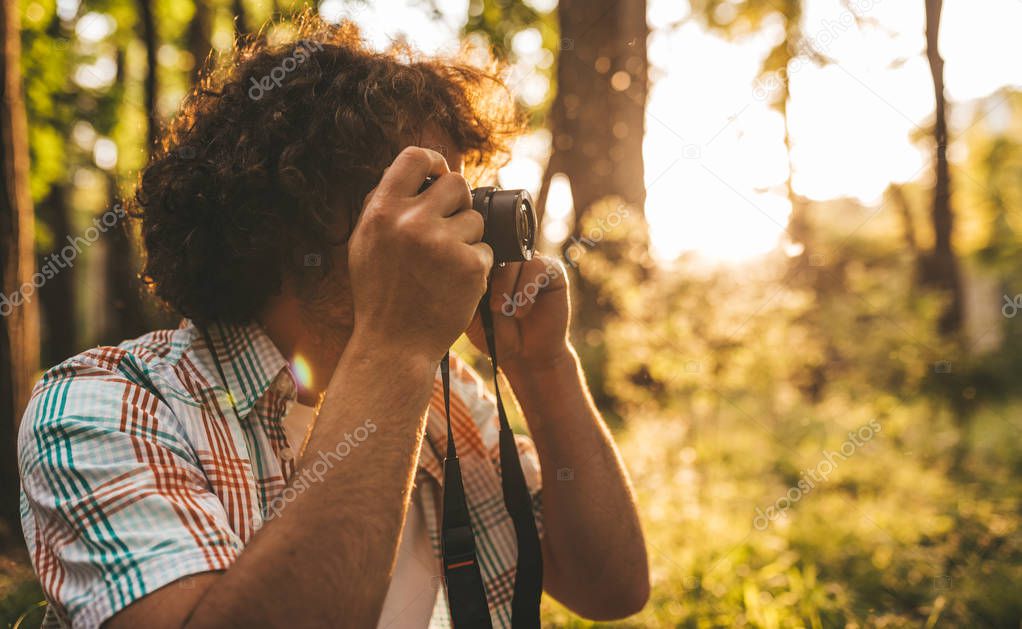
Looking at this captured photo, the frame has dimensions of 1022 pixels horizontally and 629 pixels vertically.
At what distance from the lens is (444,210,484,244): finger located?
1076 mm

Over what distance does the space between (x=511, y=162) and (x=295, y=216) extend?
0.71m

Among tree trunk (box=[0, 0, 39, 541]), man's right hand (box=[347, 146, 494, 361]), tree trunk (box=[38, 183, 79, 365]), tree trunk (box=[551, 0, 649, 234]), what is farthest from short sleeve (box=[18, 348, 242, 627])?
tree trunk (box=[38, 183, 79, 365])

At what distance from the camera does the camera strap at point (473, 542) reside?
1170mm

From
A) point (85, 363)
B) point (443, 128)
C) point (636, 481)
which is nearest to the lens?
point (85, 363)

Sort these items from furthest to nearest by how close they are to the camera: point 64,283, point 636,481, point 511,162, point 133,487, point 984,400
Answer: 1. point 984,400
2. point 64,283
3. point 636,481
4. point 511,162
5. point 133,487

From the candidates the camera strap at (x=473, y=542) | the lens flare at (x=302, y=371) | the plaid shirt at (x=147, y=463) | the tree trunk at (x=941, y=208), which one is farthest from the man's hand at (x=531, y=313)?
the tree trunk at (x=941, y=208)

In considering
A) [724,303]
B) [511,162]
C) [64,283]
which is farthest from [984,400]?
[64,283]

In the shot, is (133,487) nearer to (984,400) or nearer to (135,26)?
(135,26)

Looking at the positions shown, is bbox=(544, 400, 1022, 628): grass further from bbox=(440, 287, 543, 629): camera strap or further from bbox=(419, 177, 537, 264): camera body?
bbox=(419, 177, 537, 264): camera body

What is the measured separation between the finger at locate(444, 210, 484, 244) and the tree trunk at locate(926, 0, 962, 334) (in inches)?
211

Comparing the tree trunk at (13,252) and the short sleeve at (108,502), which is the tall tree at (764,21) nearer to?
the tree trunk at (13,252)

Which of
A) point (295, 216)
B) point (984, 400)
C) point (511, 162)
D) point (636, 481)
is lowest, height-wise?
point (984, 400)

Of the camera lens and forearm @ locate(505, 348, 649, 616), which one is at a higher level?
the camera lens

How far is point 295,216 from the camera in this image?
55.3 inches
